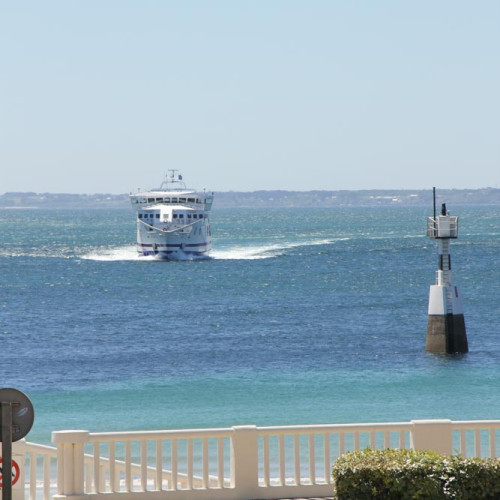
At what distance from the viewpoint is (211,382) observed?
3794 cm

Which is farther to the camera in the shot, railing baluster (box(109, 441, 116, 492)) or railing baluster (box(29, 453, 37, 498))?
railing baluster (box(29, 453, 37, 498))

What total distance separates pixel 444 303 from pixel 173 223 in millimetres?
69910

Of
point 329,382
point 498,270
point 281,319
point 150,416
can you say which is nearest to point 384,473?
point 150,416

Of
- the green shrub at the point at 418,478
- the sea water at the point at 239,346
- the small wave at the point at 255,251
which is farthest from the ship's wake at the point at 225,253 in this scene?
the green shrub at the point at 418,478

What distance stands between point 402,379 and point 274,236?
13073 centimetres

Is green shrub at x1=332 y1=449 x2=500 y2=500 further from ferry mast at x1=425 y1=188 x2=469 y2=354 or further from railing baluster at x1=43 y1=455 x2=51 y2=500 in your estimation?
ferry mast at x1=425 y1=188 x2=469 y2=354

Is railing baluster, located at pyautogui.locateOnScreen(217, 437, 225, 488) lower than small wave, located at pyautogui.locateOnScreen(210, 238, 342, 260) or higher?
higher

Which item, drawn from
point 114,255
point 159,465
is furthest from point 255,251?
point 159,465

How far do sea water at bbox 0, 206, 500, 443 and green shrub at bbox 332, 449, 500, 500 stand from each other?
58.3ft

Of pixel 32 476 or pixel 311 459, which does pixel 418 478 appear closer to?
pixel 311 459

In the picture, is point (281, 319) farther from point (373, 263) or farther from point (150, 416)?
point (373, 263)

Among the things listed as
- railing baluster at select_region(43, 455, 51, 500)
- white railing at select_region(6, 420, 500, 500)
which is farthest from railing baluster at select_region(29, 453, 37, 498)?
railing baluster at select_region(43, 455, 51, 500)

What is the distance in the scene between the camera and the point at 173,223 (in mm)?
107000

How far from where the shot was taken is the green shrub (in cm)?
1024
